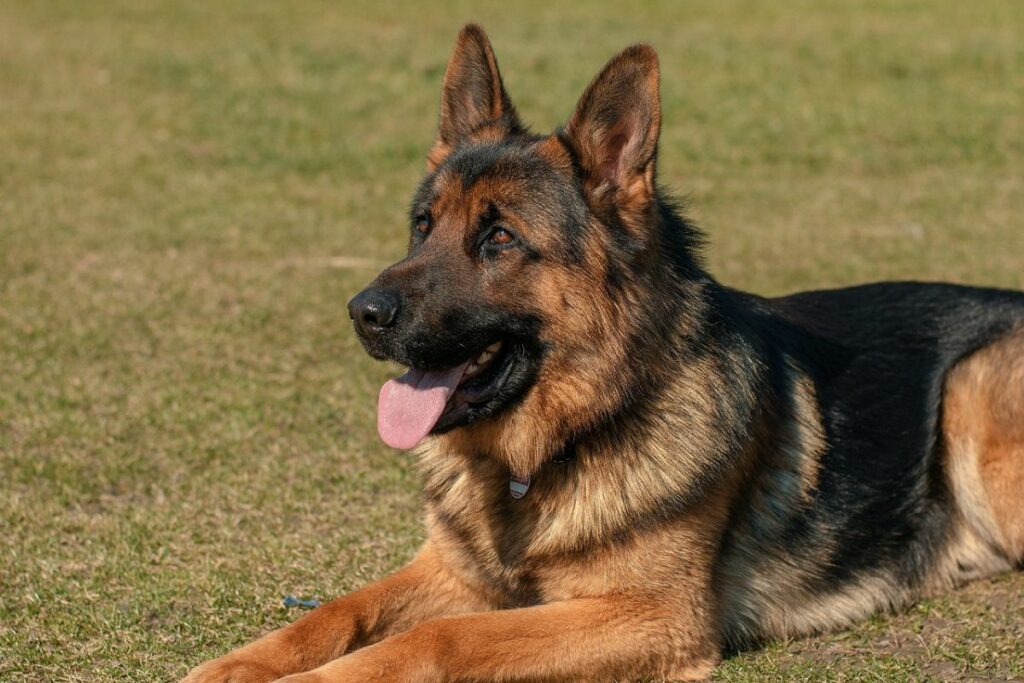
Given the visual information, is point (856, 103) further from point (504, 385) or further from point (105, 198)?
point (504, 385)

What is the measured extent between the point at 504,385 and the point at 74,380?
13.3 ft

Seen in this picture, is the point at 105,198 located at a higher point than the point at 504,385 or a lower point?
lower

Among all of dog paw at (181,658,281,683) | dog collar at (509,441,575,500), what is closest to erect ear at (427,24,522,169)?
dog collar at (509,441,575,500)

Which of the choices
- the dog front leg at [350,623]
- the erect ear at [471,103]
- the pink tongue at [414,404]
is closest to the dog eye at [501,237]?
the pink tongue at [414,404]

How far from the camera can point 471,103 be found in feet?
16.6

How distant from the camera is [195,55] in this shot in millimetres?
16797

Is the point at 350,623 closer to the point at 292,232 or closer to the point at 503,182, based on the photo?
the point at 503,182

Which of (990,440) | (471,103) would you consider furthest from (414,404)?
(990,440)

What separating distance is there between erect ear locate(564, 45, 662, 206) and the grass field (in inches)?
70.8

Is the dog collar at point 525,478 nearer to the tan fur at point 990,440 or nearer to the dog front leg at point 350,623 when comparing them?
the dog front leg at point 350,623

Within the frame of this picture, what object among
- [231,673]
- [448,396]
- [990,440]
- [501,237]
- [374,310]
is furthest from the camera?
[990,440]

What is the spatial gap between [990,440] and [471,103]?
2539 mm

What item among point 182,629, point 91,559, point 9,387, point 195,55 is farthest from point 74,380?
point 195,55

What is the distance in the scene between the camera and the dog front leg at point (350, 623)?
4.17 meters
